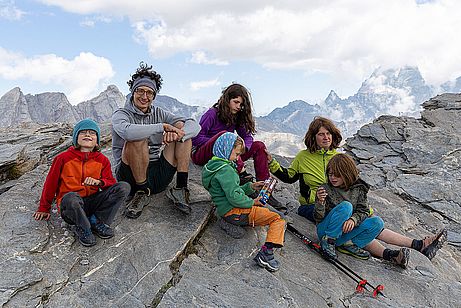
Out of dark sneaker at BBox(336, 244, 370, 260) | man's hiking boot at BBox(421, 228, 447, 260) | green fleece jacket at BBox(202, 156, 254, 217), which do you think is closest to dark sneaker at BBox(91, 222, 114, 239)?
green fleece jacket at BBox(202, 156, 254, 217)

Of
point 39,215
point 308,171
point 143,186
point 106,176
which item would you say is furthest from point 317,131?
point 39,215

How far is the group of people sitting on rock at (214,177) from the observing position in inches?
249

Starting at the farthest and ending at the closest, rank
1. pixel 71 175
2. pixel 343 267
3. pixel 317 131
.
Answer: pixel 317 131 < pixel 343 267 < pixel 71 175

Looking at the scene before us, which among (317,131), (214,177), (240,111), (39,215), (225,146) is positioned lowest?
(39,215)

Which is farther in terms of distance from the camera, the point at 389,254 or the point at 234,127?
the point at 234,127

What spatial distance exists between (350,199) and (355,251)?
1.12 meters

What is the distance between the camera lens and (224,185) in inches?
249

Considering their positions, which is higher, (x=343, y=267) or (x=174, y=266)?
(x=174, y=266)

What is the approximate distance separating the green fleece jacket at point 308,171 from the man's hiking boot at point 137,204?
2927mm

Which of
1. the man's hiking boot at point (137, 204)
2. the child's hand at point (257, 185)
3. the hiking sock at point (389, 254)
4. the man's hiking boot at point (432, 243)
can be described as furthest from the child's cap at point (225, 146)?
the man's hiking boot at point (432, 243)

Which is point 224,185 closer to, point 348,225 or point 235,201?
point 235,201

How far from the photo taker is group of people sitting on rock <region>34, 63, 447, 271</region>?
633 centimetres

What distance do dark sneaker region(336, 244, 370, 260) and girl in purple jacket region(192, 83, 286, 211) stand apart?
1.57m

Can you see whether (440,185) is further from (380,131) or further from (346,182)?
(346,182)
